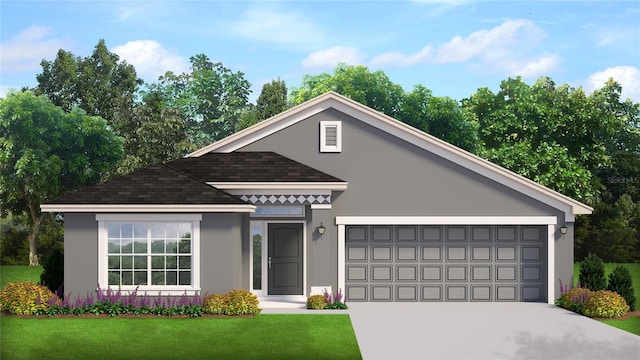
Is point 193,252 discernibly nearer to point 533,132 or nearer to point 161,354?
point 161,354

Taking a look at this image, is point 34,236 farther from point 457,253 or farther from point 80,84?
point 457,253

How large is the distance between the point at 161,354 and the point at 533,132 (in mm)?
38416

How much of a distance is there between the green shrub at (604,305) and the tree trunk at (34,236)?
32.3 m

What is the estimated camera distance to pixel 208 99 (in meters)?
65.4

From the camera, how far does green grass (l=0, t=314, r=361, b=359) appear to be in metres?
15.5

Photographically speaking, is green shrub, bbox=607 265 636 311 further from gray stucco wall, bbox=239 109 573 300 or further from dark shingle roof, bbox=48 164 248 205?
dark shingle roof, bbox=48 164 248 205

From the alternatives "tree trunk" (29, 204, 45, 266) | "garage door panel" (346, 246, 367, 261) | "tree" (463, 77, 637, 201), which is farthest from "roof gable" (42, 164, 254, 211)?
"tree" (463, 77, 637, 201)

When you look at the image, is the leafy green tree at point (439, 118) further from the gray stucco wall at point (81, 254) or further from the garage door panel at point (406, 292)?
the gray stucco wall at point (81, 254)

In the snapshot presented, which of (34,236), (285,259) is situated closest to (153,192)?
(285,259)

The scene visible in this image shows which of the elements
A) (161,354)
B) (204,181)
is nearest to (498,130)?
(204,181)

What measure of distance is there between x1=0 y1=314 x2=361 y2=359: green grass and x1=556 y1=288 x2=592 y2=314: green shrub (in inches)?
271

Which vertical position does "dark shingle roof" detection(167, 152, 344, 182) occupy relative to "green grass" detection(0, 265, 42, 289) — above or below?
above

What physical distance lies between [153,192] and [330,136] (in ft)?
18.7

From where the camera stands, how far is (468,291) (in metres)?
24.5
